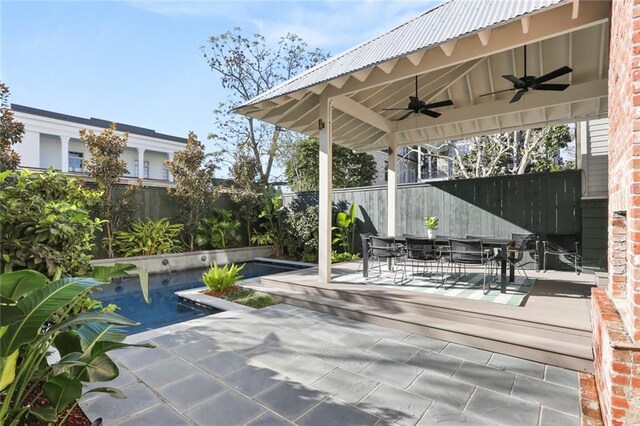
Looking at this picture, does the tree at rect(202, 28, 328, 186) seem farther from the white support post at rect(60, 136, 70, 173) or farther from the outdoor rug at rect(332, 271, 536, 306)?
the white support post at rect(60, 136, 70, 173)

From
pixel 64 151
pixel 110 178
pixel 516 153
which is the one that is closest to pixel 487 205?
pixel 516 153

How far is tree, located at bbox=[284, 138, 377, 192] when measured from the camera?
1420 cm

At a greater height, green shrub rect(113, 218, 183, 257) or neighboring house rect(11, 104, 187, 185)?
neighboring house rect(11, 104, 187, 185)

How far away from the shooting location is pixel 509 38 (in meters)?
4.12

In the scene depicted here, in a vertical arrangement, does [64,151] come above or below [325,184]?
above

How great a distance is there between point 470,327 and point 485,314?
0.25m

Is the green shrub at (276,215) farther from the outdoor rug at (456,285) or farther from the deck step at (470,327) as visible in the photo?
the deck step at (470,327)

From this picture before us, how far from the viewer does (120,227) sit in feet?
32.0

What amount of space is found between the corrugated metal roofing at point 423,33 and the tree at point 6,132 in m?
6.31

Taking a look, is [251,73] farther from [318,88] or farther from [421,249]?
[421,249]

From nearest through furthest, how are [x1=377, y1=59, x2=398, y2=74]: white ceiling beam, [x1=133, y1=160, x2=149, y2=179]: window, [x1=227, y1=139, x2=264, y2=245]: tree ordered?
[x1=377, y1=59, x2=398, y2=74]: white ceiling beam < [x1=227, y1=139, x2=264, y2=245]: tree < [x1=133, y1=160, x2=149, y2=179]: window

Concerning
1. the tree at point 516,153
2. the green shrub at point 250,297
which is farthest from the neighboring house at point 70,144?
the tree at point 516,153

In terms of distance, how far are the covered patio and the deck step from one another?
12 mm

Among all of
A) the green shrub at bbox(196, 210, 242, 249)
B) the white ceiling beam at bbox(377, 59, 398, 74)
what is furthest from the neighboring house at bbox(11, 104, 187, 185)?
the white ceiling beam at bbox(377, 59, 398, 74)
